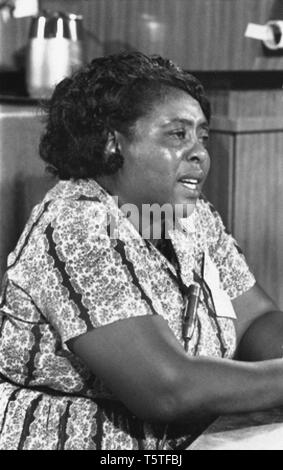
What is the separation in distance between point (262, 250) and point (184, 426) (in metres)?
0.85

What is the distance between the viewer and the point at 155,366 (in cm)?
146

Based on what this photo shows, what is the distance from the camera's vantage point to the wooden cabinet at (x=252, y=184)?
2.28 metres

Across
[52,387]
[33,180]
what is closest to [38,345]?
[52,387]

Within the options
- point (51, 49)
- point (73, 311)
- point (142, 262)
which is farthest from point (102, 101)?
point (51, 49)

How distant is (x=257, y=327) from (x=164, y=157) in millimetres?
537

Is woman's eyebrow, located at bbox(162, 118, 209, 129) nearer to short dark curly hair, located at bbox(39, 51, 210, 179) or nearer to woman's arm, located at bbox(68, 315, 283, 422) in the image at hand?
short dark curly hair, located at bbox(39, 51, 210, 179)

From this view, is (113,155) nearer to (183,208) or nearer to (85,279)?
(183,208)

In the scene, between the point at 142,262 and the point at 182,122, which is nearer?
the point at 142,262

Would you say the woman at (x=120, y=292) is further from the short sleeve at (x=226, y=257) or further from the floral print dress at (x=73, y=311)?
the short sleeve at (x=226, y=257)

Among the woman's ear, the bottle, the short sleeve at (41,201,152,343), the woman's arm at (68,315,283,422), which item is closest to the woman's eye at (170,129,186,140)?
the woman's ear

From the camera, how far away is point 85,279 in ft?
5.05

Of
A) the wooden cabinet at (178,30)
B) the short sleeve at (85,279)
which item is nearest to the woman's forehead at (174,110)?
the short sleeve at (85,279)
